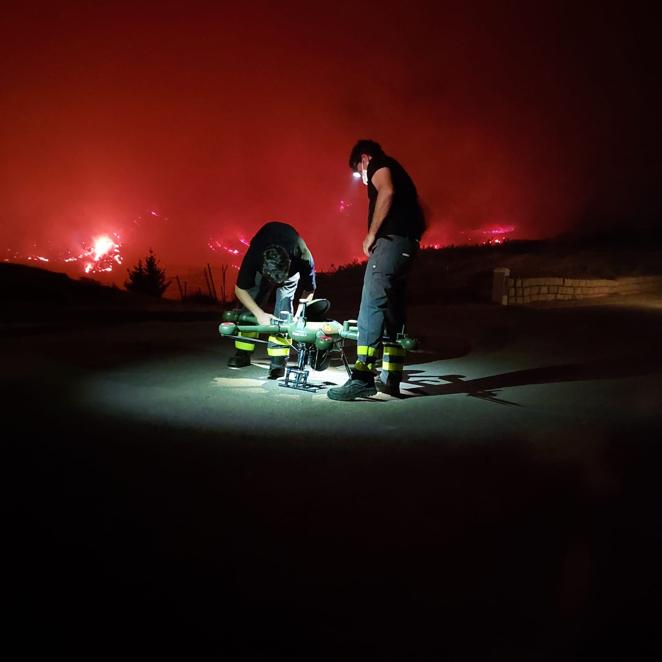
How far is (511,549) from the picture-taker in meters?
2.78

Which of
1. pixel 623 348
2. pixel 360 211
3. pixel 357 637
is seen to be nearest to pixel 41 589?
pixel 357 637

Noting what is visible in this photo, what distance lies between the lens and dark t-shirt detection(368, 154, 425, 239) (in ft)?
20.3

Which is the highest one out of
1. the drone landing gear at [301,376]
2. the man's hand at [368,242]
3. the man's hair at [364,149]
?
the man's hair at [364,149]

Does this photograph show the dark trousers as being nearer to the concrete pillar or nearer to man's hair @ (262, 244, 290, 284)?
man's hair @ (262, 244, 290, 284)

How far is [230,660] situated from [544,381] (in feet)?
17.7

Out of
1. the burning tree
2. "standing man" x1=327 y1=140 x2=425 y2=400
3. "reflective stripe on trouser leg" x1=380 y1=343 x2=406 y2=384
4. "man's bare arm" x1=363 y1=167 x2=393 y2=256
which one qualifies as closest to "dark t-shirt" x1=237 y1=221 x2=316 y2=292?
"standing man" x1=327 y1=140 x2=425 y2=400

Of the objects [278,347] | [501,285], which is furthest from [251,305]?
[501,285]

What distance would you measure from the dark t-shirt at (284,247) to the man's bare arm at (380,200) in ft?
4.83

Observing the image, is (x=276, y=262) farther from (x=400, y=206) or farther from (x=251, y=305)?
(x=400, y=206)

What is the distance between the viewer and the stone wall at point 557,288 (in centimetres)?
1853

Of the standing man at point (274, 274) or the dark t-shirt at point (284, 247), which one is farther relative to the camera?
the dark t-shirt at point (284, 247)

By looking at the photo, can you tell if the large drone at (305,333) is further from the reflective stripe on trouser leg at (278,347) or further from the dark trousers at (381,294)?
the dark trousers at (381,294)

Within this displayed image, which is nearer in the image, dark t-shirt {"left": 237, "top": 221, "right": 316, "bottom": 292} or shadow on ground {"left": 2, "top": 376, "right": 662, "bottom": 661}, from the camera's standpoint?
shadow on ground {"left": 2, "top": 376, "right": 662, "bottom": 661}

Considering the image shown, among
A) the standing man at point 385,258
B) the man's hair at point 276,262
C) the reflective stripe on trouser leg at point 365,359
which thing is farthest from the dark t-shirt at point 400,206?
the man's hair at point 276,262
